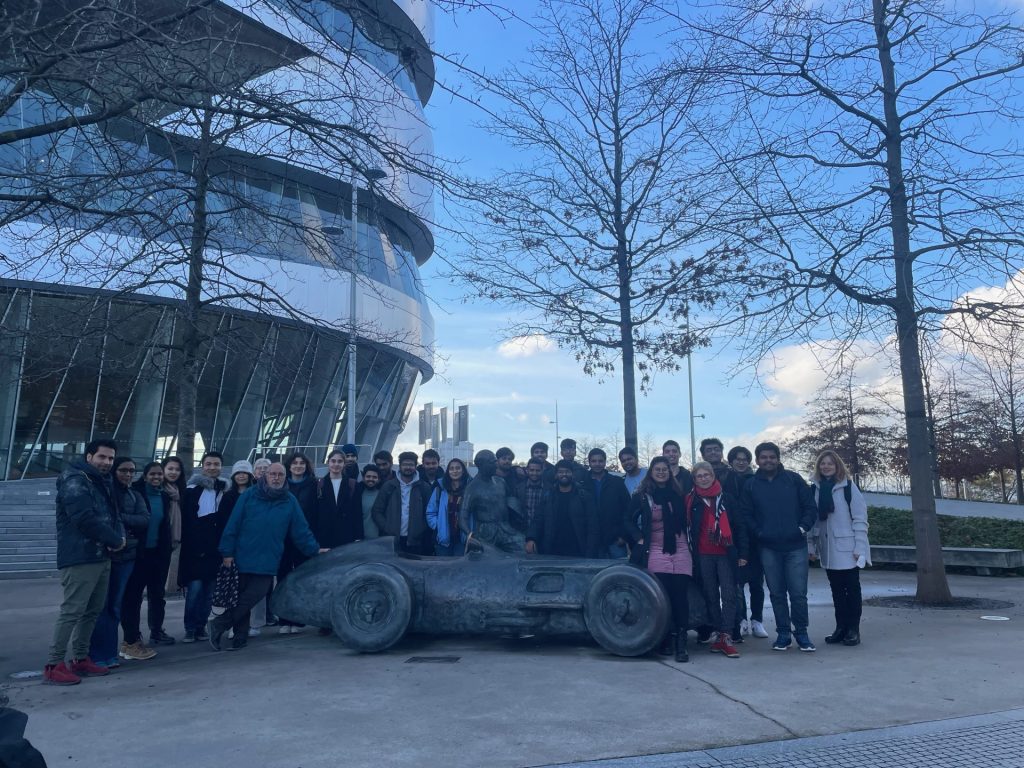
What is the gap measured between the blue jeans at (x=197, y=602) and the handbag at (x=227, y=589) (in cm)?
65

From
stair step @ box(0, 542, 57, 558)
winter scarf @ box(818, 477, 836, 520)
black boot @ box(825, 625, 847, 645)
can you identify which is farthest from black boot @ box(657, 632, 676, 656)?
stair step @ box(0, 542, 57, 558)

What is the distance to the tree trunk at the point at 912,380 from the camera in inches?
376

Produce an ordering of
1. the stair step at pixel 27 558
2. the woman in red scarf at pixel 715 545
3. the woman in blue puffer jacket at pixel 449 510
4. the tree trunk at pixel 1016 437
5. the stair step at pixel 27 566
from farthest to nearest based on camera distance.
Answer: the tree trunk at pixel 1016 437 < the stair step at pixel 27 558 < the stair step at pixel 27 566 < the woman in blue puffer jacket at pixel 449 510 < the woman in red scarf at pixel 715 545

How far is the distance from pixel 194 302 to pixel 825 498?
7974 millimetres

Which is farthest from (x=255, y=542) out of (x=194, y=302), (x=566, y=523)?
(x=194, y=302)

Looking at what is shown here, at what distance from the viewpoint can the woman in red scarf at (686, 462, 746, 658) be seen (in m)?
6.96

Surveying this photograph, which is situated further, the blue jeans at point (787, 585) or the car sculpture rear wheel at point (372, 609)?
the blue jeans at point (787, 585)

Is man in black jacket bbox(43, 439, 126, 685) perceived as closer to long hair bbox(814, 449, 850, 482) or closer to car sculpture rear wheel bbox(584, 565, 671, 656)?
car sculpture rear wheel bbox(584, 565, 671, 656)

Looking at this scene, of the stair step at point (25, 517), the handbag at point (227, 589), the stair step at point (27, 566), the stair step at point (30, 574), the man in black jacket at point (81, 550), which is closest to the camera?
the man in black jacket at point (81, 550)

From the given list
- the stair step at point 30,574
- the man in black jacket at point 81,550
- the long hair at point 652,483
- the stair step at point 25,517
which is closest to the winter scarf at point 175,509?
the man in black jacket at point 81,550

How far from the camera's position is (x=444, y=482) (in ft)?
29.0

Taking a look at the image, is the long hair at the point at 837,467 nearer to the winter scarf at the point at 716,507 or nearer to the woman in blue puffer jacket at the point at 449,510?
the winter scarf at the point at 716,507

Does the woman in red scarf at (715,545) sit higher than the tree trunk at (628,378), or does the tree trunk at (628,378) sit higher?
the tree trunk at (628,378)

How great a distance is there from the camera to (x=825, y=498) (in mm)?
7520
